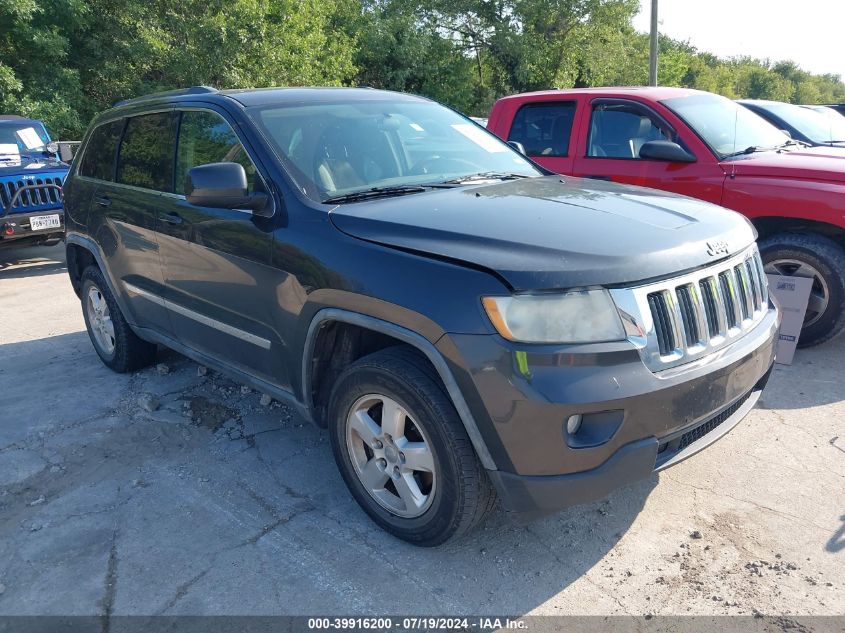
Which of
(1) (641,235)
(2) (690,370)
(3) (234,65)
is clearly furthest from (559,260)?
A: (3) (234,65)

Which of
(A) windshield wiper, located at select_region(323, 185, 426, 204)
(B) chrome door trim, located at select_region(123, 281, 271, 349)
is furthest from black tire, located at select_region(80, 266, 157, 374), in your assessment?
(A) windshield wiper, located at select_region(323, 185, 426, 204)

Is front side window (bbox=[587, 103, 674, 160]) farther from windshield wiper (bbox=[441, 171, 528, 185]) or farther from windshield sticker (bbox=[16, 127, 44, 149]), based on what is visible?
windshield sticker (bbox=[16, 127, 44, 149])

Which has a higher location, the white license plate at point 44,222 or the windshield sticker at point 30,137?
the windshield sticker at point 30,137

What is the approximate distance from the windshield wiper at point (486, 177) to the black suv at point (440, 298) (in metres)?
0.02

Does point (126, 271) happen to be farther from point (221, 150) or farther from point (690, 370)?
point (690, 370)

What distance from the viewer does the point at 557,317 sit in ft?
7.75

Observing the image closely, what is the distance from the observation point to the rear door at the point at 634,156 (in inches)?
210

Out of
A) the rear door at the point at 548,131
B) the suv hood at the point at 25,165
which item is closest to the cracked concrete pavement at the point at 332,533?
the rear door at the point at 548,131

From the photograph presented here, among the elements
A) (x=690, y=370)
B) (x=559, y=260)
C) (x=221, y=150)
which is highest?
(x=221, y=150)

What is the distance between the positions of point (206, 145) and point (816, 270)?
4089mm

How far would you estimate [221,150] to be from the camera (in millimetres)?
3572

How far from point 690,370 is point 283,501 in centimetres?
192

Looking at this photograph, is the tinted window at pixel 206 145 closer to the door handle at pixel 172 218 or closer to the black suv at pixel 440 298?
the black suv at pixel 440 298

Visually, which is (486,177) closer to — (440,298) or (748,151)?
(440,298)
